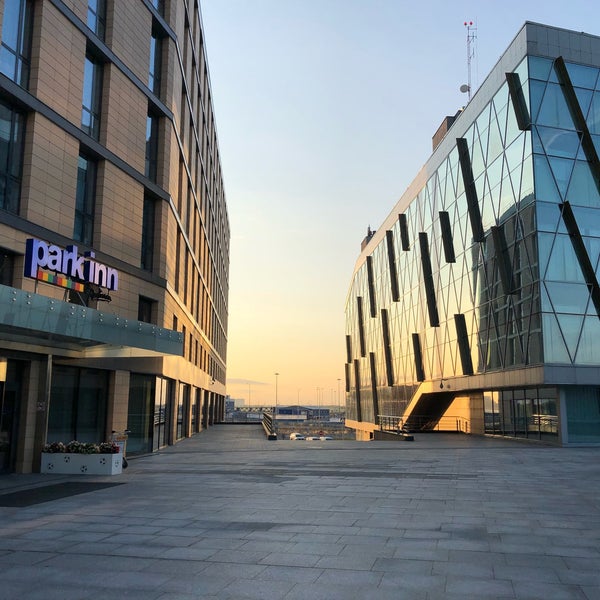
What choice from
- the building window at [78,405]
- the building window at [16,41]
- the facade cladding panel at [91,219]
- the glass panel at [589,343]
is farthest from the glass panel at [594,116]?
the building window at [78,405]

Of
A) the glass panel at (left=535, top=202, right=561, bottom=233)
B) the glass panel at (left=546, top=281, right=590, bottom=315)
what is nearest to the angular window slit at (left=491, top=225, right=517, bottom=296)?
the glass panel at (left=546, top=281, right=590, bottom=315)

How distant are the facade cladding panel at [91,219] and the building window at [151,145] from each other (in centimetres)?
12

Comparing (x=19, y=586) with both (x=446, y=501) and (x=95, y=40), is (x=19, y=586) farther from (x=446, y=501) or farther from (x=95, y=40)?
(x=95, y=40)

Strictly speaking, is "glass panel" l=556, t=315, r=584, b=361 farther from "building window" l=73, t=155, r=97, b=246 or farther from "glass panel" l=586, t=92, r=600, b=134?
"building window" l=73, t=155, r=97, b=246

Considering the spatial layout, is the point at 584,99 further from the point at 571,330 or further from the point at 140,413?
the point at 140,413

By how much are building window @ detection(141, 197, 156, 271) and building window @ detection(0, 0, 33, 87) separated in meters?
8.99

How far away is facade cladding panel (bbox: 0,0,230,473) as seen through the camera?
19312 millimetres

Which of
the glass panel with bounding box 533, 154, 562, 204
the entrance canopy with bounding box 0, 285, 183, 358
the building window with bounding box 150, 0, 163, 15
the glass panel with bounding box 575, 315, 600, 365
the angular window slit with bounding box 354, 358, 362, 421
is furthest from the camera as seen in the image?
the angular window slit with bounding box 354, 358, 362, 421

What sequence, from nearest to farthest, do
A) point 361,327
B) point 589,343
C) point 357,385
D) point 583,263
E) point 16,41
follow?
1. point 16,41
2. point 589,343
3. point 583,263
4. point 361,327
5. point 357,385

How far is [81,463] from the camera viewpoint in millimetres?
19875

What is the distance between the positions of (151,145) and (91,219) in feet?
22.7

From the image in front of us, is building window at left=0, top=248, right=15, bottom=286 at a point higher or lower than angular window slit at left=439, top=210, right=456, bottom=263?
lower

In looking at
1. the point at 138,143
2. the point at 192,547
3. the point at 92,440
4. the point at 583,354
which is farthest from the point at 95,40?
the point at 583,354

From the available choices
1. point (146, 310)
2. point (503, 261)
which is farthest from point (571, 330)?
point (146, 310)
